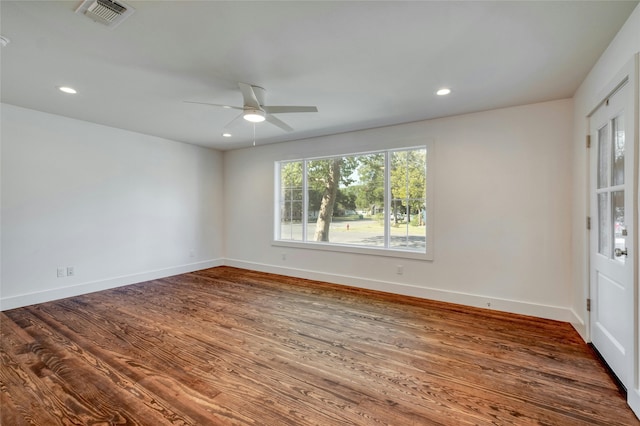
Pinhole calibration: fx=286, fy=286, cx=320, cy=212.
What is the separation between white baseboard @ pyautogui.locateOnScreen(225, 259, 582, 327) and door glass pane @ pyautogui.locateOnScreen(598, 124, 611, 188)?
59.6 inches

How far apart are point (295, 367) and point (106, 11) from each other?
2816mm

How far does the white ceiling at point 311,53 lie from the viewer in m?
1.85

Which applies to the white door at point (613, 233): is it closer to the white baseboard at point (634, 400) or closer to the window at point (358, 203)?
the white baseboard at point (634, 400)

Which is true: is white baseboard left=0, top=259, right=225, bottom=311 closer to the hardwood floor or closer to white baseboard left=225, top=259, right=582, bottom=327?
the hardwood floor

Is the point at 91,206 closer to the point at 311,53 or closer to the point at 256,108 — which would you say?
the point at 256,108

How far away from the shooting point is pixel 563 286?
3.26 m

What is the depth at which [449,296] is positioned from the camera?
3.88m

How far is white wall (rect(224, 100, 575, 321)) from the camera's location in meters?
3.30

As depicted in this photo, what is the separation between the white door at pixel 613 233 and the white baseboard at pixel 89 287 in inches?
232

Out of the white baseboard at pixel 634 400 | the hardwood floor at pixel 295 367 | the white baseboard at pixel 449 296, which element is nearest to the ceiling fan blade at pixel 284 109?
the hardwood floor at pixel 295 367

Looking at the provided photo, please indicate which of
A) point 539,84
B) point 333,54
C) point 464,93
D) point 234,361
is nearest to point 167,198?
point 234,361

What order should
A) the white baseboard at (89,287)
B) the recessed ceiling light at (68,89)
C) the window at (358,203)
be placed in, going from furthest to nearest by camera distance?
the window at (358,203), the white baseboard at (89,287), the recessed ceiling light at (68,89)

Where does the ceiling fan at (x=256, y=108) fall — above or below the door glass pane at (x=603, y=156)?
above

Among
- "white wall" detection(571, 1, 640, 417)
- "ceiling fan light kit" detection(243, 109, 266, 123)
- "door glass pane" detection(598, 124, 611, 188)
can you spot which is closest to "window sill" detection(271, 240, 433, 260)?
"white wall" detection(571, 1, 640, 417)
